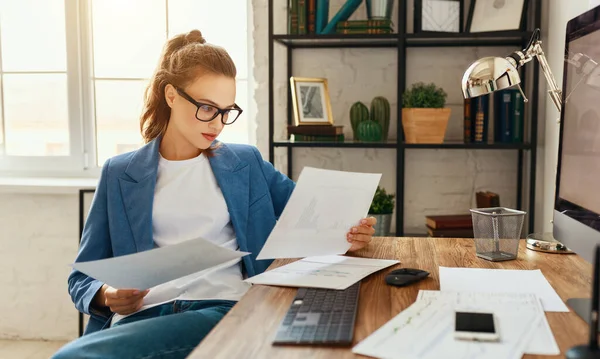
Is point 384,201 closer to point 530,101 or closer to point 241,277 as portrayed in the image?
point 530,101

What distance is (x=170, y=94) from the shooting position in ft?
5.68

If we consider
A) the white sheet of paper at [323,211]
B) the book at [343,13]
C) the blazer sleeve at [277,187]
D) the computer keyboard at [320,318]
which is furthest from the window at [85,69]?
the computer keyboard at [320,318]

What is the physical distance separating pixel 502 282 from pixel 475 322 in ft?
1.11

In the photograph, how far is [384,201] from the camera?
260 centimetres

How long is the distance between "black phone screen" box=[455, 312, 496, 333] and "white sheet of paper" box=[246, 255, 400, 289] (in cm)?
29

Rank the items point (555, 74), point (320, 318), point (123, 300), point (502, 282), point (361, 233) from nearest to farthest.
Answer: point (320, 318) < point (502, 282) < point (123, 300) < point (361, 233) < point (555, 74)

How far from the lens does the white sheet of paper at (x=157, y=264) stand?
3.72 feet

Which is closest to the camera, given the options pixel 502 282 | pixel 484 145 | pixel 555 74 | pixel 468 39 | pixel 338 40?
pixel 502 282

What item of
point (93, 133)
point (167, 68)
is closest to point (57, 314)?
point (93, 133)

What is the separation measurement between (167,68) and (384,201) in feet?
3.79

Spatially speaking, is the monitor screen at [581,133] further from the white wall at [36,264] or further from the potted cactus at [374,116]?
the white wall at [36,264]

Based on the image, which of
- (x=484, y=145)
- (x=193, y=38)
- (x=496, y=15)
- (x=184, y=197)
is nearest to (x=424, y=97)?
(x=484, y=145)

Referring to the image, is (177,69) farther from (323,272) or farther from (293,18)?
(293,18)

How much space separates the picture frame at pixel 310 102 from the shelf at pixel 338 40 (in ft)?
0.53
